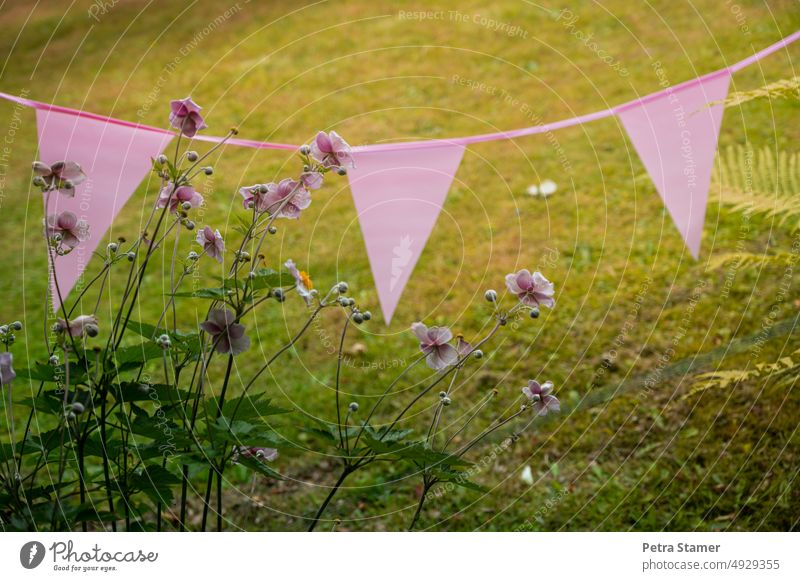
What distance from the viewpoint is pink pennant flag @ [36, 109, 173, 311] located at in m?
1.53

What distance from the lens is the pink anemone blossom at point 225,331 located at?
112cm

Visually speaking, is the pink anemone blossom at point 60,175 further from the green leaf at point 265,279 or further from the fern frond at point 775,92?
the fern frond at point 775,92

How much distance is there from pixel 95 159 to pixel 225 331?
652 millimetres

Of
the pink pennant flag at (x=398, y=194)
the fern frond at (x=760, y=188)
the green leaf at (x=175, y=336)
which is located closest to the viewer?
the green leaf at (x=175, y=336)

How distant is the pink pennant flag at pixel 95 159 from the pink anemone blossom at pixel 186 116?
393 mm

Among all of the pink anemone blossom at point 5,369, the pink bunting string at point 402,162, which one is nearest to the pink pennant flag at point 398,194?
the pink bunting string at point 402,162

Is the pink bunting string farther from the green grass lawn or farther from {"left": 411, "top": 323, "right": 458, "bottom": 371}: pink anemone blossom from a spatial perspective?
{"left": 411, "top": 323, "right": 458, "bottom": 371}: pink anemone blossom

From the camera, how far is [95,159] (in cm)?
158

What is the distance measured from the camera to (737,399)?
209 centimetres

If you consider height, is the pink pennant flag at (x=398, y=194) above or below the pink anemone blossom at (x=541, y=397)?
above

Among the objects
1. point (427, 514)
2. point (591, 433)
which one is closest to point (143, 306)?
point (427, 514)
